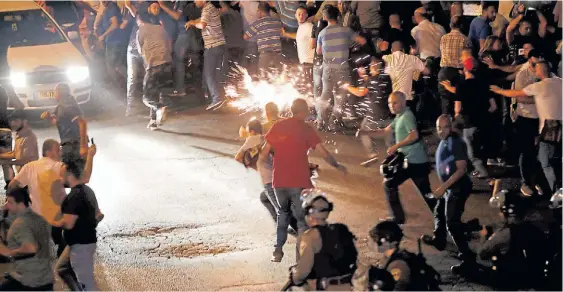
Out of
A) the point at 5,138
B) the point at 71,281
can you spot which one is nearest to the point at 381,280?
the point at 71,281

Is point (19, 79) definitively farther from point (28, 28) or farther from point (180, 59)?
point (180, 59)

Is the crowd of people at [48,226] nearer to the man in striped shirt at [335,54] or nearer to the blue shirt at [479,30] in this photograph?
the man in striped shirt at [335,54]

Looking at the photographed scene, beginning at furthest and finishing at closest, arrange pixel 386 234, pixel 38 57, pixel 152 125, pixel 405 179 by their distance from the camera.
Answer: pixel 38 57
pixel 152 125
pixel 405 179
pixel 386 234

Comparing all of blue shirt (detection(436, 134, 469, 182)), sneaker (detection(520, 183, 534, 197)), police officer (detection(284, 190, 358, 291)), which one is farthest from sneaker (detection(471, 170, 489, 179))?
police officer (detection(284, 190, 358, 291))

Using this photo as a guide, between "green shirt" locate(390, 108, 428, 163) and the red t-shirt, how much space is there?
1.21m

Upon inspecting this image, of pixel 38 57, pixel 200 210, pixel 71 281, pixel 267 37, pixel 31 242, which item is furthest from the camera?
pixel 38 57

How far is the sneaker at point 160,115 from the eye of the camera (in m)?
14.4

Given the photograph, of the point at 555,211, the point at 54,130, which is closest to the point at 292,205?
the point at 555,211

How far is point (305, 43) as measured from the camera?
1423 centimetres

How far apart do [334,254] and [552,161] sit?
16.0ft

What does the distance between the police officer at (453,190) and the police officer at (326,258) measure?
2113mm

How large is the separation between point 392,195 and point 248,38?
6910 mm

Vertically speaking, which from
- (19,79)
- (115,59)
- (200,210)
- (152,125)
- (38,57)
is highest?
(38,57)

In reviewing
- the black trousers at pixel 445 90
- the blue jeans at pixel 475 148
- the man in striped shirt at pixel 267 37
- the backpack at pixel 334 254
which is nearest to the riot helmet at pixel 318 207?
the backpack at pixel 334 254
